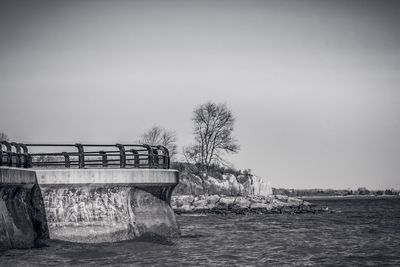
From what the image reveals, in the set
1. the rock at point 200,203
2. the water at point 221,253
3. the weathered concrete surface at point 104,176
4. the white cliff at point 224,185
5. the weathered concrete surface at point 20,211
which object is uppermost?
the white cliff at point 224,185

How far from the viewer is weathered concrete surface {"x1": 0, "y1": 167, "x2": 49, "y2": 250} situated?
65.0 ft

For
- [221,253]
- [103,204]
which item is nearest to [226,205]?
[221,253]

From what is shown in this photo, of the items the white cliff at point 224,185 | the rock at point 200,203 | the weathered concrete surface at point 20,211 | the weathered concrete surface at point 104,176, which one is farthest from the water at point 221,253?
the white cliff at point 224,185

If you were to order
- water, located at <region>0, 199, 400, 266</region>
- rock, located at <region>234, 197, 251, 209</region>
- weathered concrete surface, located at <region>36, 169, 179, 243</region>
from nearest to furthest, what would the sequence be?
water, located at <region>0, 199, 400, 266</region>
weathered concrete surface, located at <region>36, 169, 179, 243</region>
rock, located at <region>234, 197, 251, 209</region>

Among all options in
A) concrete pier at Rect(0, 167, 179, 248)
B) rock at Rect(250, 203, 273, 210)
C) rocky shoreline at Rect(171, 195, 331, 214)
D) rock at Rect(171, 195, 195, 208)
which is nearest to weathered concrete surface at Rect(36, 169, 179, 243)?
concrete pier at Rect(0, 167, 179, 248)

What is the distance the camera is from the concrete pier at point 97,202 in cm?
2209

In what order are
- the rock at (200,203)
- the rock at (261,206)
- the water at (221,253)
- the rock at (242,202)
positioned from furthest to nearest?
the rock at (261,206) → the rock at (242,202) → the rock at (200,203) → the water at (221,253)

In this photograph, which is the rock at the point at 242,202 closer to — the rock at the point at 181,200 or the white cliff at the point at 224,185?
the rock at the point at 181,200

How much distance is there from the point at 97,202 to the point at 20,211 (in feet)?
9.22

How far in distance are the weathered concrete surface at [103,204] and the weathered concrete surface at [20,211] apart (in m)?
0.26

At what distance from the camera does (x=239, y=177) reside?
92.4m

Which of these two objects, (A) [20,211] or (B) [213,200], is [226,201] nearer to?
(B) [213,200]

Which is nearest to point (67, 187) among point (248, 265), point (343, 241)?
point (248, 265)

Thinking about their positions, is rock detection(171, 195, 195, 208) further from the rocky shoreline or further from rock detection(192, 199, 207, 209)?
rock detection(192, 199, 207, 209)
